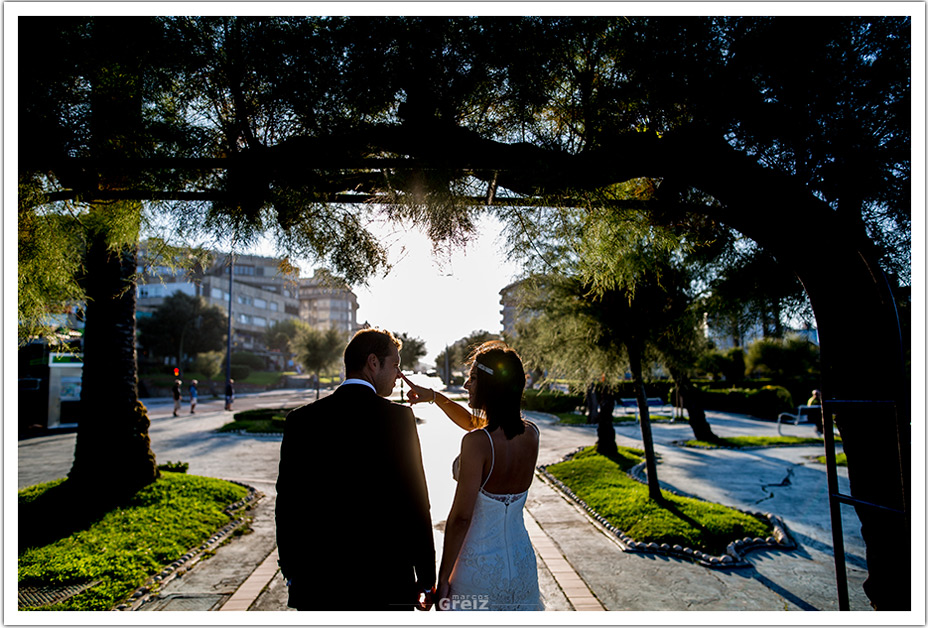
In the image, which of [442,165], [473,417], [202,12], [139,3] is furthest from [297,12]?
[473,417]

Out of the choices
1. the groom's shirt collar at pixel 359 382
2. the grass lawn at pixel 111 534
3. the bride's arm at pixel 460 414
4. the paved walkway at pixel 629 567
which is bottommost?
the paved walkway at pixel 629 567

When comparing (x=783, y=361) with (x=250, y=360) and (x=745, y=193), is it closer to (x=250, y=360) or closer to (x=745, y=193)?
(x=745, y=193)

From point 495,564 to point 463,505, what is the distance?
14.2 inches

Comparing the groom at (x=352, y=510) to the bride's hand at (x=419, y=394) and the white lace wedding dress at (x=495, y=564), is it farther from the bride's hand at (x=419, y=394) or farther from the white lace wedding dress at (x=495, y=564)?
the bride's hand at (x=419, y=394)

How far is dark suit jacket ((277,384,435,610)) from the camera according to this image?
223cm

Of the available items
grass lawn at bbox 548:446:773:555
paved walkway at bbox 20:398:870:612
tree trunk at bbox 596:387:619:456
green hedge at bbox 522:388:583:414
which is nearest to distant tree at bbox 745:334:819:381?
green hedge at bbox 522:388:583:414

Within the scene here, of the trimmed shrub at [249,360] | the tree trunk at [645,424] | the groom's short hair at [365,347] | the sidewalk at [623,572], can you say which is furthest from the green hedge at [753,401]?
the trimmed shrub at [249,360]

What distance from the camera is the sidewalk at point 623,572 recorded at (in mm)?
4539

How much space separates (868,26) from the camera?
298 centimetres

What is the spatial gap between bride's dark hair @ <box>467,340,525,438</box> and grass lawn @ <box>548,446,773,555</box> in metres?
4.51

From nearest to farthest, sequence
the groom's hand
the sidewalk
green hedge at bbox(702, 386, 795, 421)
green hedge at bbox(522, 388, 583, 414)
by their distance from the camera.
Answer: the groom's hand
the sidewalk
green hedge at bbox(702, 386, 795, 421)
green hedge at bbox(522, 388, 583, 414)

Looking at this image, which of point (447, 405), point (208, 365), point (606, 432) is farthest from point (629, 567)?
point (208, 365)

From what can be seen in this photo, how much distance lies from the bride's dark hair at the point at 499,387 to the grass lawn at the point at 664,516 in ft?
14.8

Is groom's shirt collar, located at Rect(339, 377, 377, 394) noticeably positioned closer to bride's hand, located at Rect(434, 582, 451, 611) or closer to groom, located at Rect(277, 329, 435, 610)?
groom, located at Rect(277, 329, 435, 610)
